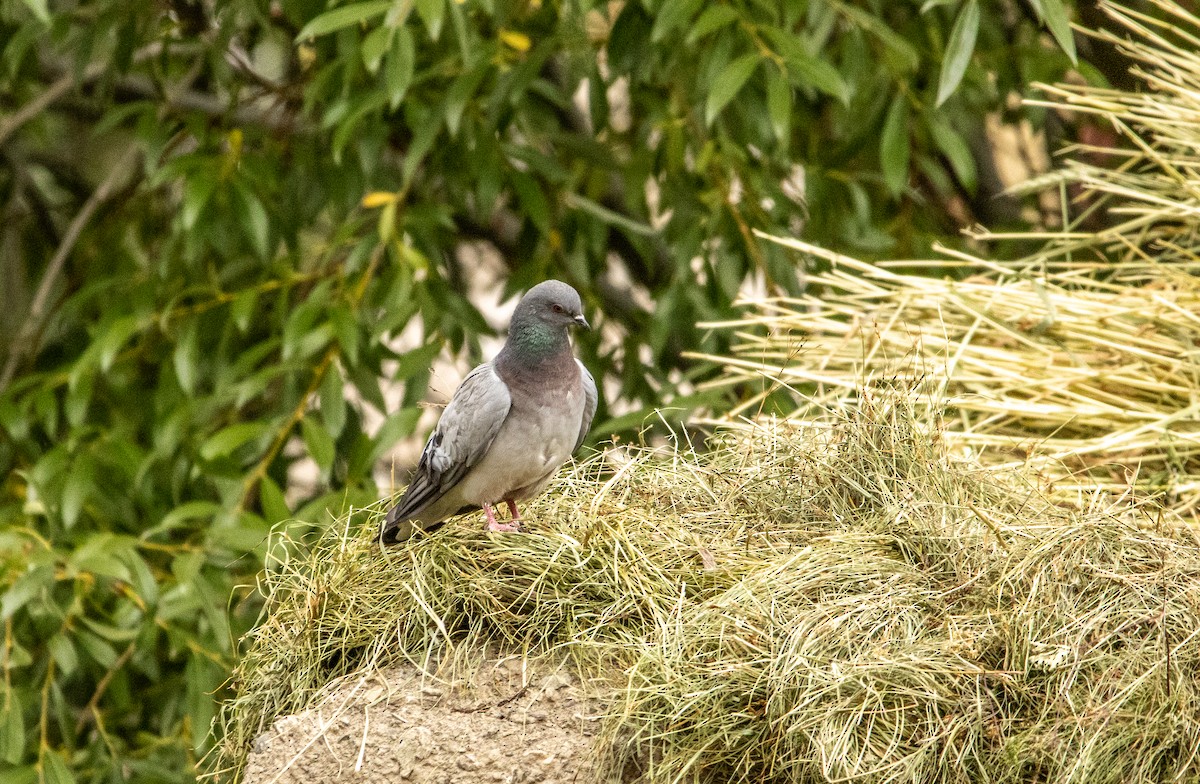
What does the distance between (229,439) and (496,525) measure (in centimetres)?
103

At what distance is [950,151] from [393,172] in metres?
1.41

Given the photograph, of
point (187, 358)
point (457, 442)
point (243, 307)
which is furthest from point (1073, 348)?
point (187, 358)

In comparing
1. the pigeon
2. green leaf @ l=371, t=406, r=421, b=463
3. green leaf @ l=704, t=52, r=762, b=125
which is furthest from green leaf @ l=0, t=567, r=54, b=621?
green leaf @ l=704, t=52, r=762, b=125

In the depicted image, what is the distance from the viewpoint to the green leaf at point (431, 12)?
7.90 feet

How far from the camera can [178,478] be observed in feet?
10.1

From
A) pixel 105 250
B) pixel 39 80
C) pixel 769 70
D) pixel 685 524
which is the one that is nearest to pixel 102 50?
pixel 39 80

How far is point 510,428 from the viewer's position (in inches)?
86.0

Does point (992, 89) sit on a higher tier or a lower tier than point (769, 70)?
lower

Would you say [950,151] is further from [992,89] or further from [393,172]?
[393,172]

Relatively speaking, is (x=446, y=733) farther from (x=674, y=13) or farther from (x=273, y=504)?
(x=674, y=13)

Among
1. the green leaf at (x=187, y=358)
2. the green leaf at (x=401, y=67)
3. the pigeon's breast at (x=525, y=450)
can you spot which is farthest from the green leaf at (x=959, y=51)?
the green leaf at (x=187, y=358)

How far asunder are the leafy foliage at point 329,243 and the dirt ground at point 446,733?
3.02 feet

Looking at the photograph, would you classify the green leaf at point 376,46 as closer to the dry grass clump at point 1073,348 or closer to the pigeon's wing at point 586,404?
the pigeon's wing at point 586,404

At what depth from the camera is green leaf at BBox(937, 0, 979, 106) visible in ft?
7.58
